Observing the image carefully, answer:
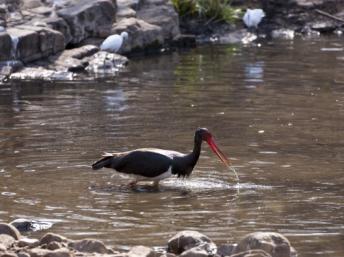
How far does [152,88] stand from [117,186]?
7855 mm

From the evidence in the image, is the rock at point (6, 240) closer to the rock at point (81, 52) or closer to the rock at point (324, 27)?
the rock at point (81, 52)

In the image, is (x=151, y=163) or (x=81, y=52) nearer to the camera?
(x=151, y=163)

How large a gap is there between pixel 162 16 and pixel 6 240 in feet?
58.9

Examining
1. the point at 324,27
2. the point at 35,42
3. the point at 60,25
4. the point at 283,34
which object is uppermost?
the point at 60,25

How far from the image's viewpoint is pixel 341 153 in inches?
558

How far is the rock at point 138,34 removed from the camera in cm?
2505

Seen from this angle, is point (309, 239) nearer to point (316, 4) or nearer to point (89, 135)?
point (89, 135)

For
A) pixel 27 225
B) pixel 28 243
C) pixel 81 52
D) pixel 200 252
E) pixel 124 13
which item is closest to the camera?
pixel 200 252

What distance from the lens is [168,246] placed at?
9383mm

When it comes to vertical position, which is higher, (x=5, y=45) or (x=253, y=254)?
(x=5, y=45)

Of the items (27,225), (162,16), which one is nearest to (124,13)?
(162,16)

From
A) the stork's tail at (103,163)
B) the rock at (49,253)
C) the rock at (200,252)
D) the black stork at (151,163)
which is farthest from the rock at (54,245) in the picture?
the stork's tail at (103,163)

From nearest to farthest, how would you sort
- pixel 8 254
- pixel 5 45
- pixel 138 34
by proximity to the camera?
pixel 8 254 → pixel 5 45 → pixel 138 34

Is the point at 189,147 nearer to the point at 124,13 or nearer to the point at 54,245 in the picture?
the point at 54,245
